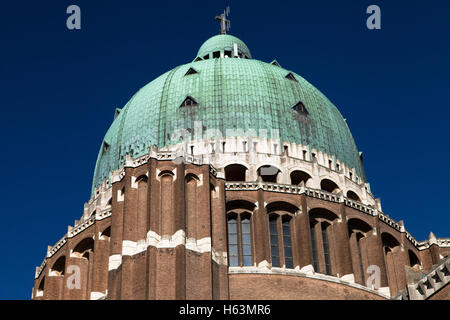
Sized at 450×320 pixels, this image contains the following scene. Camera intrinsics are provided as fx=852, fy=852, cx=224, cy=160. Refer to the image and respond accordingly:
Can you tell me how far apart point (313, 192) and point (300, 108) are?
24.7 feet

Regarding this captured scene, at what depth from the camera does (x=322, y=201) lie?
51062mm

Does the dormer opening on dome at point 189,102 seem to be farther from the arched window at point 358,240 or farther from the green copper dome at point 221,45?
the arched window at point 358,240

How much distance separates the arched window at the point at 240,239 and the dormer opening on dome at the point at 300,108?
9709 mm

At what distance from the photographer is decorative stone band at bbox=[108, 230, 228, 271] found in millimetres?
42219

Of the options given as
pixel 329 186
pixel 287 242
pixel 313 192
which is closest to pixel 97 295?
pixel 287 242

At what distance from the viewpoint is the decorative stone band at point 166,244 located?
42.2 m

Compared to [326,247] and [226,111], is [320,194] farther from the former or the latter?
[226,111]

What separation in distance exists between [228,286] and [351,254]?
32.5 feet

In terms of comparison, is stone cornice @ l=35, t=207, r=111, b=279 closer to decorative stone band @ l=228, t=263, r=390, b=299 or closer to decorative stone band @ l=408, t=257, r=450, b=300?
decorative stone band @ l=228, t=263, r=390, b=299

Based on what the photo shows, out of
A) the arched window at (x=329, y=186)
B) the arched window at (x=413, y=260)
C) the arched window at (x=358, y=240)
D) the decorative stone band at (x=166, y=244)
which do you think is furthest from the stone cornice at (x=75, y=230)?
the arched window at (x=413, y=260)

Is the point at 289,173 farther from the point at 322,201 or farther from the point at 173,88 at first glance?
the point at 173,88

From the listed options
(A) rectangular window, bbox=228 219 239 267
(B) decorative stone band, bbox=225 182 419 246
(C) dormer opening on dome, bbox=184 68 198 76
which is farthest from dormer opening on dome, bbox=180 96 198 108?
(A) rectangular window, bbox=228 219 239 267

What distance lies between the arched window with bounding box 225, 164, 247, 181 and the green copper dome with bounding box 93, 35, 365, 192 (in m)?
2.65

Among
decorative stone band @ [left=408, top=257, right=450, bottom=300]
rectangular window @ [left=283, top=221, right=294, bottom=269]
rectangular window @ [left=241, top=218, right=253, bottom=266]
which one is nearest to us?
decorative stone band @ [left=408, top=257, right=450, bottom=300]
